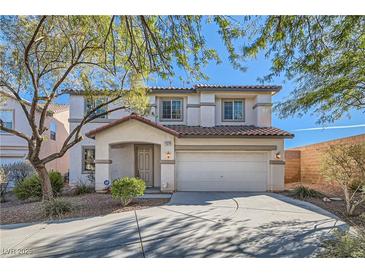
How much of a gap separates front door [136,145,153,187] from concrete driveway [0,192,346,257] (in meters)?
5.22

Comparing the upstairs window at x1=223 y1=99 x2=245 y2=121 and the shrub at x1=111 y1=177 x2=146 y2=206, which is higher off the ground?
the upstairs window at x1=223 y1=99 x2=245 y2=121

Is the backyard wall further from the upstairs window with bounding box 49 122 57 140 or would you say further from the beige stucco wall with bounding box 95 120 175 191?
the upstairs window with bounding box 49 122 57 140

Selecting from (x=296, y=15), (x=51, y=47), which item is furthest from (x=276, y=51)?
(x=51, y=47)

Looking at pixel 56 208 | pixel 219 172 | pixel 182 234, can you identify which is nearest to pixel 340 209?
pixel 219 172

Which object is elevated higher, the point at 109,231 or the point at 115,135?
the point at 115,135

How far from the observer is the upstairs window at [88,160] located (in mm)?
13453

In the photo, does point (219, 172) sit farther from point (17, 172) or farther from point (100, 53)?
point (17, 172)

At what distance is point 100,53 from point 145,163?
689 centimetres

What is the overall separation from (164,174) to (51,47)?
722cm

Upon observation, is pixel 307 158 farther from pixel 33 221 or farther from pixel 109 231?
pixel 33 221

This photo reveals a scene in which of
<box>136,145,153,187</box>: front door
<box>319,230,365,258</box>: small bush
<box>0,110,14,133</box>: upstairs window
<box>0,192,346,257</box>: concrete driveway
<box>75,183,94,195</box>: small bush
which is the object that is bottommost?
<box>75,183,94,195</box>: small bush

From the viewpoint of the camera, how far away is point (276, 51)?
5.24 meters

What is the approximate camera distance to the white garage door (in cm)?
1132

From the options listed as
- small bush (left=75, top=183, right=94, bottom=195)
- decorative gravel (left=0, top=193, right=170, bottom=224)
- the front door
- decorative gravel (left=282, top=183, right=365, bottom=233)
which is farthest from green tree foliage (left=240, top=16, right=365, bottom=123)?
small bush (left=75, top=183, right=94, bottom=195)
